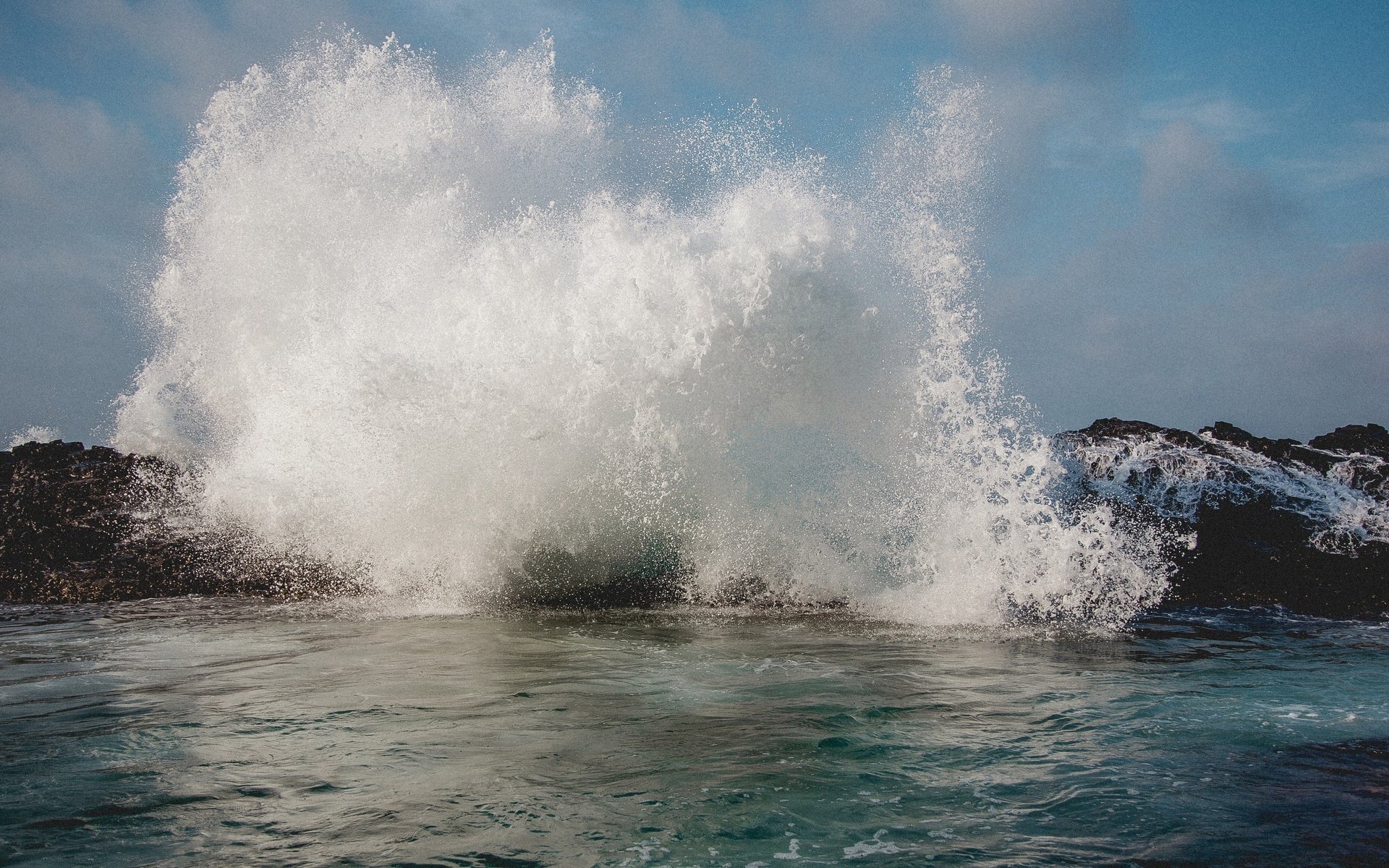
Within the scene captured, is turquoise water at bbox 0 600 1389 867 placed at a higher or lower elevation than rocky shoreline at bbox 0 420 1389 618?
lower

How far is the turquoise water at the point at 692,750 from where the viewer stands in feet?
12.6

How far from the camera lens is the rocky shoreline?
12398 mm

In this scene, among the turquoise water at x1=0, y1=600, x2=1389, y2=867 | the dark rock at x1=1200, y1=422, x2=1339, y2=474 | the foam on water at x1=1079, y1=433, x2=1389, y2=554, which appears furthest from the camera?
the dark rock at x1=1200, y1=422, x2=1339, y2=474

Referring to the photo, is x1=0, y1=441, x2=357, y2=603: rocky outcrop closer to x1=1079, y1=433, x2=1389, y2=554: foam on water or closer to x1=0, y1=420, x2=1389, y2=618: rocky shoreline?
x1=0, y1=420, x2=1389, y2=618: rocky shoreline

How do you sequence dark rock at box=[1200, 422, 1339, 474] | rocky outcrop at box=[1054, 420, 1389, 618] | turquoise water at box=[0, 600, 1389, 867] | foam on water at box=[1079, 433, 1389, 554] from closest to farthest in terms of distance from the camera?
1. turquoise water at box=[0, 600, 1389, 867]
2. rocky outcrop at box=[1054, 420, 1389, 618]
3. foam on water at box=[1079, 433, 1389, 554]
4. dark rock at box=[1200, 422, 1339, 474]

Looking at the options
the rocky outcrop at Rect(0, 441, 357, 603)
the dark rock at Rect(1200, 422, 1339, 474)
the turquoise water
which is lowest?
the turquoise water

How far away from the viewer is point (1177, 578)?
42.5ft

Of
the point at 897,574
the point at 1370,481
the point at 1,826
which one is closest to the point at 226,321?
the point at 897,574

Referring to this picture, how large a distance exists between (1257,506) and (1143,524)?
305cm

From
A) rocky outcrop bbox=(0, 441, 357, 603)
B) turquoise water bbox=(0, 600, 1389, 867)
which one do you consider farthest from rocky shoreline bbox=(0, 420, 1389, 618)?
turquoise water bbox=(0, 600, 1389, 867)

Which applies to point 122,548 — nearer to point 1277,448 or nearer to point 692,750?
point 692,750

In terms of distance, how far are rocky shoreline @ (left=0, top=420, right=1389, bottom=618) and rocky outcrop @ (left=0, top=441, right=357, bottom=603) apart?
0.11 ft

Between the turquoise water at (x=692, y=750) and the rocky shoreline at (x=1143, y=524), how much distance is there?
393 cm

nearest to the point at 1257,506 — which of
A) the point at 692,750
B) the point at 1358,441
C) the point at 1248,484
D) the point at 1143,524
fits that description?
the point at 1248,484
